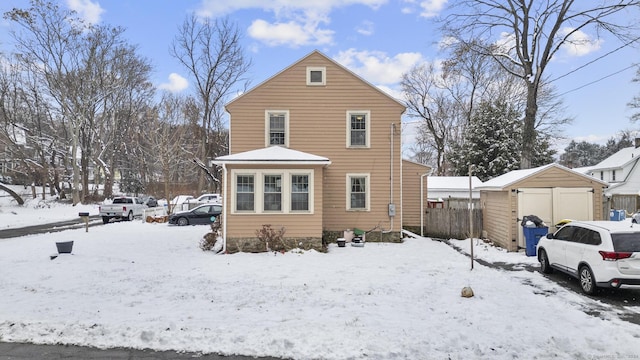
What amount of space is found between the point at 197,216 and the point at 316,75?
11.8 m

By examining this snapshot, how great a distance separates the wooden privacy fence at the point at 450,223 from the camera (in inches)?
679

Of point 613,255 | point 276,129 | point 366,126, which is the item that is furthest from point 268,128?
point 613,255

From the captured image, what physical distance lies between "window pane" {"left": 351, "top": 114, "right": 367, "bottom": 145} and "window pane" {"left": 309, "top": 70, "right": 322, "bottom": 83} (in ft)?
7.03

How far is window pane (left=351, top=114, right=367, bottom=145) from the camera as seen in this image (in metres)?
16.3

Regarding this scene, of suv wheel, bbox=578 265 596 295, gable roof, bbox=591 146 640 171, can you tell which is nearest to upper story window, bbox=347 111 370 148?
suv wheel, bbox=578 265 596 295

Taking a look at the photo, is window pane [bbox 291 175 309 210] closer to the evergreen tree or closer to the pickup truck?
the pickup truck

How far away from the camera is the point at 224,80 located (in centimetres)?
3928

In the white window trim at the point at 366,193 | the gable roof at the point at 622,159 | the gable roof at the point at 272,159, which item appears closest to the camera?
the gable roof at the point at 272,159

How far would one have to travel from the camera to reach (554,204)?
13320 mm

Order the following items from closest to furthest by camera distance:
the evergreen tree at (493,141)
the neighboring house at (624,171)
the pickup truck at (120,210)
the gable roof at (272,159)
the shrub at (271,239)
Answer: the gable roof at (272,159) < the shrub at (271,239) < the pickup truck at (120,210) < the evergreen tree at (493,141) < the neighboring house at (624,171)

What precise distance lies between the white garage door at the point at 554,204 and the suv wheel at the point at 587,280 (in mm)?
5330

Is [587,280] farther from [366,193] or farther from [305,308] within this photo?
[366,193]

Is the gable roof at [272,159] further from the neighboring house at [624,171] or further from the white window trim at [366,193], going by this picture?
the neighboring house at [624,171]

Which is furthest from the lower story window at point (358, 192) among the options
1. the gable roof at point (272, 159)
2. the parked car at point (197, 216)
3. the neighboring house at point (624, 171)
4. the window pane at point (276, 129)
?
the neighboring house at point (624, 171)
